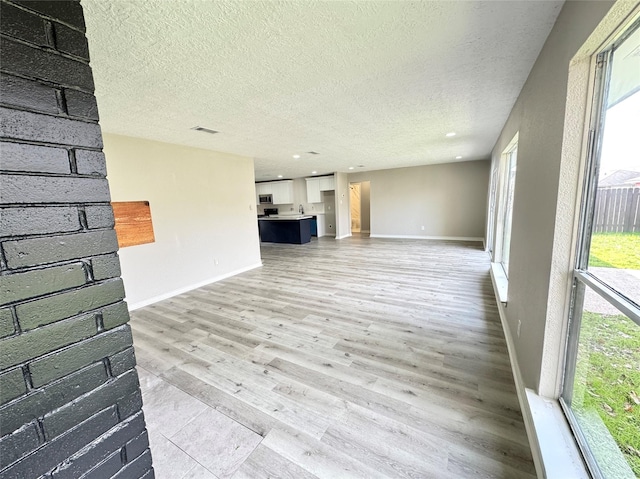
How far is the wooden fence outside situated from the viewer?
0.98 m

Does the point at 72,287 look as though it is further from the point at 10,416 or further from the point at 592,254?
the point at 592,254

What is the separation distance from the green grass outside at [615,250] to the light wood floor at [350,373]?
3.62ft

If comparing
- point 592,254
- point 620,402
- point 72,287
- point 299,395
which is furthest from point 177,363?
point 592,254

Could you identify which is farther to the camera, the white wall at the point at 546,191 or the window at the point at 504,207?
the window at the point at 504,207

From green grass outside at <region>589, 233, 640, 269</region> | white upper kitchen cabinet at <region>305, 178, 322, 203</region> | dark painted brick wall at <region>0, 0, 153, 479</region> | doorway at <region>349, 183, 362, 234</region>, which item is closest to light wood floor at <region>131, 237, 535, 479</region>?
dark painted brick wall at <region>0, 0, 153, 479</region>

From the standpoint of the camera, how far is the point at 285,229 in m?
8.84

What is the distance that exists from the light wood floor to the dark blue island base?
4293 millimetres

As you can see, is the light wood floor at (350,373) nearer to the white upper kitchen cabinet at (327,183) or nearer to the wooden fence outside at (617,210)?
the wooden fence outside at (617,210)

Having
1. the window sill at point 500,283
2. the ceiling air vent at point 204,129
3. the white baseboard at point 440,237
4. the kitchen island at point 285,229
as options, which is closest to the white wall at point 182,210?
the ceiling air vent at point 204,129

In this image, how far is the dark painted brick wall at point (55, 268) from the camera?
63 cm

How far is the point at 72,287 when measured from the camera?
0.74 metres

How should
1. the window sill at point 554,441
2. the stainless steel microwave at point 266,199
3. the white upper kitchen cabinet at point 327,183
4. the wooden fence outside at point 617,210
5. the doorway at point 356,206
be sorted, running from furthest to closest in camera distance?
the doorway at point 356,206 < the stainless steel microwave at point 266,199 < the white upper kitchen cabinet at point 327,183 < the window sill at point 554,441 < the wooden fence outside at point 617,210

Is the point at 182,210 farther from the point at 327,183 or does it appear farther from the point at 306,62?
the point at 327,183

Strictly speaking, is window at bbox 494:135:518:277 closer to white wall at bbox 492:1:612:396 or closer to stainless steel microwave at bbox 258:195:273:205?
white wall at bbox 492:1:612:396
